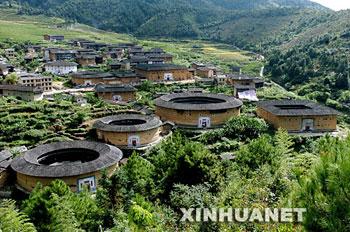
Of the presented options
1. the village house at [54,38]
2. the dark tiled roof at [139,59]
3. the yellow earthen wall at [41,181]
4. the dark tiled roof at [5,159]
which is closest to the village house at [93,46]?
the village house at [54,38]

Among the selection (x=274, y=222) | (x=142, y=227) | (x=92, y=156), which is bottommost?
(x=92, y=156)

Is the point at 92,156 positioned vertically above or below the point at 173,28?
below

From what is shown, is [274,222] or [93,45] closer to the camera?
[274,222]

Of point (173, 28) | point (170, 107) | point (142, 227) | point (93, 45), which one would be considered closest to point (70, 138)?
point (170, 107)

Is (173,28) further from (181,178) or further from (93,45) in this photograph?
(181,178)

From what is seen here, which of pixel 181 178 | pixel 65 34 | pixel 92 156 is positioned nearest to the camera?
pixel 181 178

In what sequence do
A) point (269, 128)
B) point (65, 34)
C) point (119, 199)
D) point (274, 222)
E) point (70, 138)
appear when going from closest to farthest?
point (274, 222) < point (119, 199) < point (70, 138) < point (269, 128) < point (65, 34)

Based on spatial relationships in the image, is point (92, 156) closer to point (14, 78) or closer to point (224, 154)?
point (224, 154)
